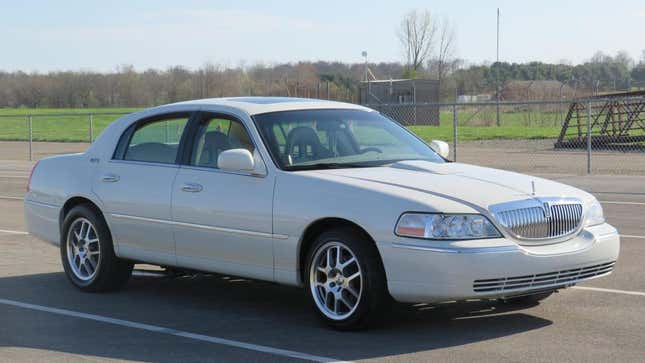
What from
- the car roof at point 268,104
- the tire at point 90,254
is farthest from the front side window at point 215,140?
the tire at point 90,254

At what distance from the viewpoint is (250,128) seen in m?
7.86

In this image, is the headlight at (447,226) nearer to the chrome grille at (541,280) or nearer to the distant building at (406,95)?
Result: the chrome grille at (541,280)

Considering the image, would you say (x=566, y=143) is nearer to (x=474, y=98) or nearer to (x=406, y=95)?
(x=406, y=95)

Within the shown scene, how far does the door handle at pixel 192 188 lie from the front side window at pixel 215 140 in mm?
181

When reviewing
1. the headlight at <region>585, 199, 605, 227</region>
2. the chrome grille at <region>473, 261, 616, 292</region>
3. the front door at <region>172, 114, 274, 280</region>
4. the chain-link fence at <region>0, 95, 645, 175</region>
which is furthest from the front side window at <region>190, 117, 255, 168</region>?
the chain-link fence at <region>0, 95, 645, 175</region>

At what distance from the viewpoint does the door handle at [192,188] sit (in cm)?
788

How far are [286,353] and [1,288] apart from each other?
3.52 m

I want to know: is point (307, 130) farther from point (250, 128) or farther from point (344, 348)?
point (344, 348)

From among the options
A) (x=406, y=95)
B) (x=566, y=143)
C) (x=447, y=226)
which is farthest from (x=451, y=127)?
(x=447, y=226)

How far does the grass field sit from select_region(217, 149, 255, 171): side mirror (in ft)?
72.7

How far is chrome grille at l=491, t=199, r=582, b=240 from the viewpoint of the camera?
6.73m

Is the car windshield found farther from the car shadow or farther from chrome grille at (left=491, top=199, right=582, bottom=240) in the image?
chrome grille at (left=491, top=199, right=582, bottom=240)

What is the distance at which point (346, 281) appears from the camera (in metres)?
6.97

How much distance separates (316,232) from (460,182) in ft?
3.27
